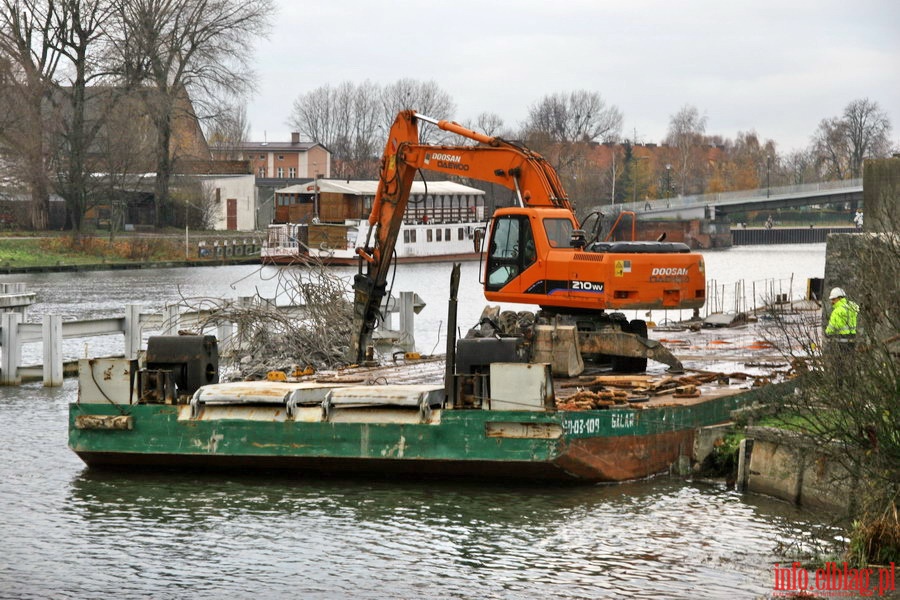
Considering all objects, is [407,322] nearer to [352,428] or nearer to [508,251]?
[508,251]

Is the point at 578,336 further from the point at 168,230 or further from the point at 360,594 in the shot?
the point at 168,230

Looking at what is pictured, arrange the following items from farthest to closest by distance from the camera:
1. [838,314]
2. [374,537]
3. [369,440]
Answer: [838,314]
[369,440]
[374,537]

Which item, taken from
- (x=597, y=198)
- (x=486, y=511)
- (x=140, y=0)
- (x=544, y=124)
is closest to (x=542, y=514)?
(x=486, y=511)

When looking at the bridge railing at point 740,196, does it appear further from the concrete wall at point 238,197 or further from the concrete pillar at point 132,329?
the concrete pillar at point 132,329

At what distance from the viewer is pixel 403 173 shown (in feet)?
77.7

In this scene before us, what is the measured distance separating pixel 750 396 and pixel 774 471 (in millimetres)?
3494

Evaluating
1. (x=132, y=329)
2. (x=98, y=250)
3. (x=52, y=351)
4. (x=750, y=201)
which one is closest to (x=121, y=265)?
(x=98, y=250)

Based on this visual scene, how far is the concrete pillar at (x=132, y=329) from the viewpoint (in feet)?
82.8

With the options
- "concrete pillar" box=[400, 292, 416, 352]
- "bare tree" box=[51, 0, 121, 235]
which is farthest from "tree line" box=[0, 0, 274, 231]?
"concrete pillar" box=[400, 292, 416, 352]

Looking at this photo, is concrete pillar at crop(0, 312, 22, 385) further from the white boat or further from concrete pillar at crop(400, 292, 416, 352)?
the white boat

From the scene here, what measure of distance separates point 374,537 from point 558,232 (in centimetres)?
834

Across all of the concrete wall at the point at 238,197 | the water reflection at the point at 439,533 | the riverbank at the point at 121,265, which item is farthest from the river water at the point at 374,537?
the concrete wall at the point at 238,197

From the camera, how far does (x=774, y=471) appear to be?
15.4m

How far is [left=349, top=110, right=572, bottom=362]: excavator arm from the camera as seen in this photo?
2256cm
